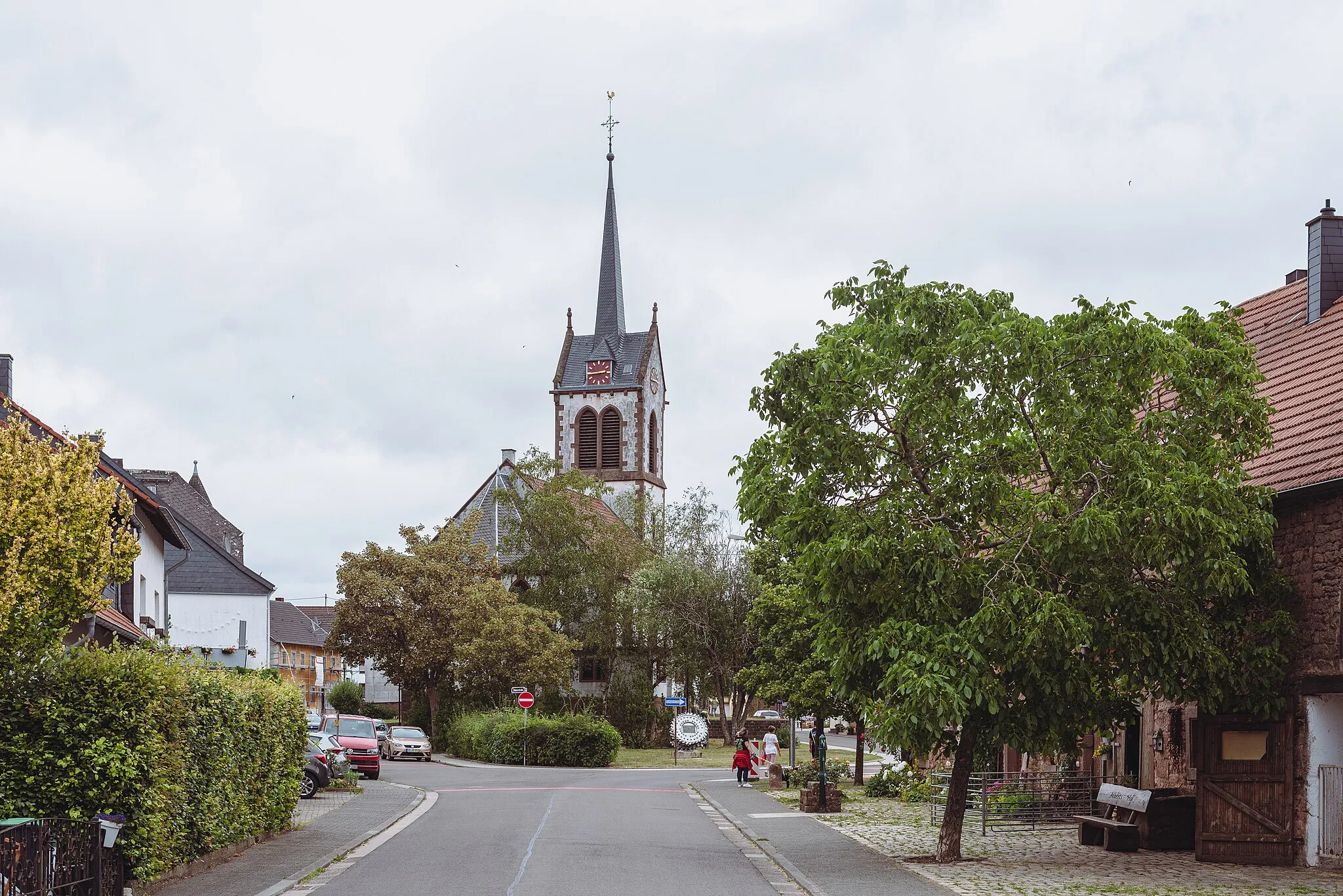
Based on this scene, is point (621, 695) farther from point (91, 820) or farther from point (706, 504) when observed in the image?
point (91, 820)

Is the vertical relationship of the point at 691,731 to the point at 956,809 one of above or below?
below

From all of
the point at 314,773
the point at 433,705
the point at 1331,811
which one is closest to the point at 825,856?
the point at 1331,811

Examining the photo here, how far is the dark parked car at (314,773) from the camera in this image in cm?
2783

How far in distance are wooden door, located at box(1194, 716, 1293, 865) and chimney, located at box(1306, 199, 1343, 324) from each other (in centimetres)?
661

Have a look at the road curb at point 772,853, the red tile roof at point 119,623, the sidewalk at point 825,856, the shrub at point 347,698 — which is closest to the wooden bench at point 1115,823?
the sidewalk at point 825,856

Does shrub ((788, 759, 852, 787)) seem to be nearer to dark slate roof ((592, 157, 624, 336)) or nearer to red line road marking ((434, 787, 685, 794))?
red line road marking ((434, 787, 685, 794))

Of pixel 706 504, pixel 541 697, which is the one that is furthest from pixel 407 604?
pixel 706 504

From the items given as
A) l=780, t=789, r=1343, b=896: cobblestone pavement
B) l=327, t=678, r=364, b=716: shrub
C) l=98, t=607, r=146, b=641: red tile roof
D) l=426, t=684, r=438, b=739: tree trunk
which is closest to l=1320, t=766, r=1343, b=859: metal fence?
l=780, t=789, r=1343, b=896: cobblestone pavement

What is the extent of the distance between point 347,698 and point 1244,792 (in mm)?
57648

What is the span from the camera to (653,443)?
290 ft

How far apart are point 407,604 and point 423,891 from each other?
40738 mm

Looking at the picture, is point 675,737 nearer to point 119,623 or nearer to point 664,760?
point 664,760

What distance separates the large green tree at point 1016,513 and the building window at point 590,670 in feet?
163

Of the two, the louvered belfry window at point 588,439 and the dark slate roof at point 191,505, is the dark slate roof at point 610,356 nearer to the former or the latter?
the louvered belfry window at point 588,439
